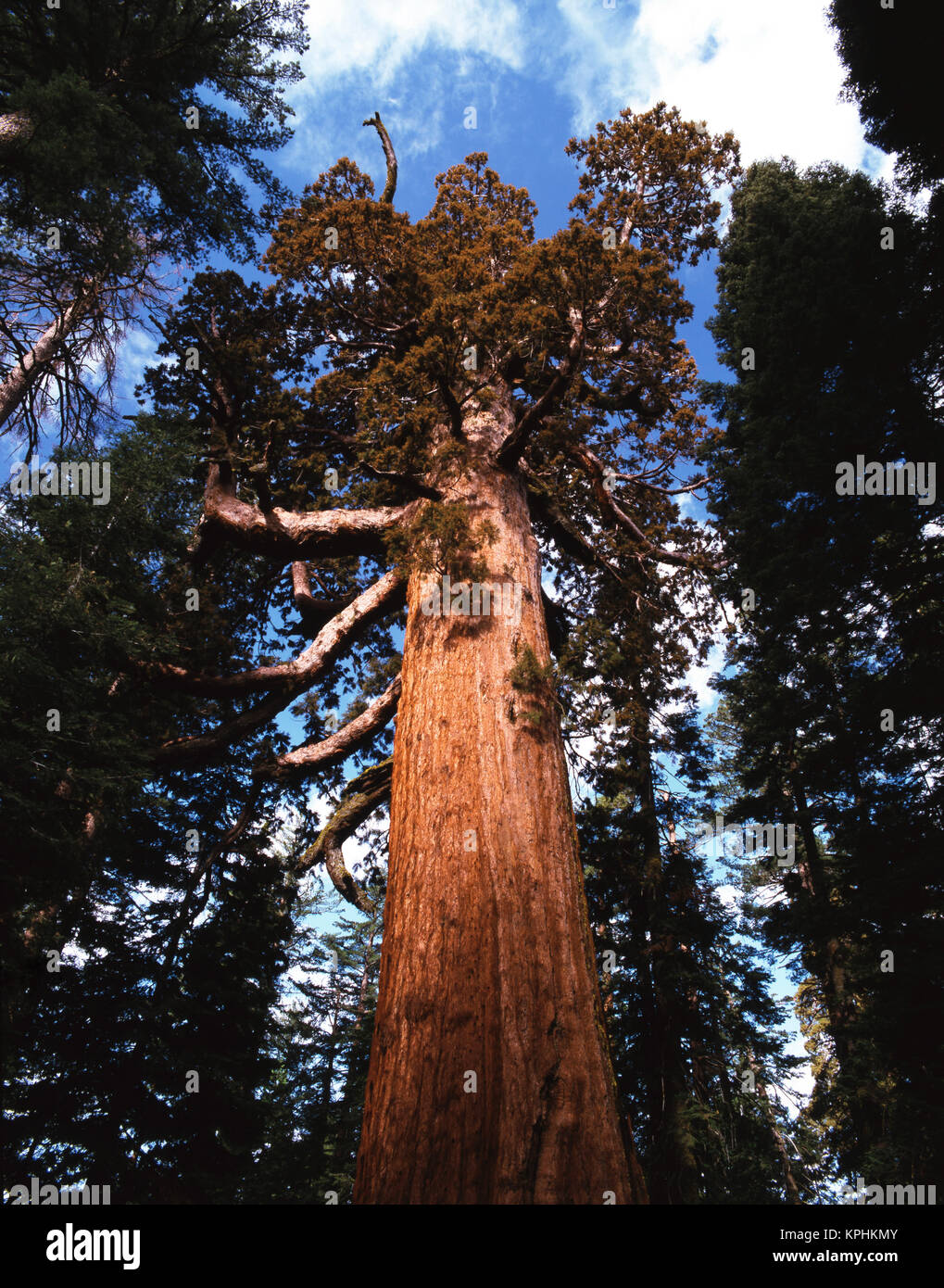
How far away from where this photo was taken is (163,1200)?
608 centimetres

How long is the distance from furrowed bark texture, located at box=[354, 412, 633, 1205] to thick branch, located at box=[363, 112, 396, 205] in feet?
23.1

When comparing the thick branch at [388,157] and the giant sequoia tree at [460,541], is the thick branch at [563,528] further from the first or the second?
the thick branch at [388,157]

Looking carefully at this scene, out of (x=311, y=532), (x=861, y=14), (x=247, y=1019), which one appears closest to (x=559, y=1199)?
(x=311, y=532)

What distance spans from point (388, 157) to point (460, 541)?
22.3ft

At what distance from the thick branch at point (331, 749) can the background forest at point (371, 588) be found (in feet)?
0.18

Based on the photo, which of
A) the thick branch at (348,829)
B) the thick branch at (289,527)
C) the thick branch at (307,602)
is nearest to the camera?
the thick branch at (348,829)

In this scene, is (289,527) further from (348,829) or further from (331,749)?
(348,829)

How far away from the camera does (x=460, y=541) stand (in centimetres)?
463

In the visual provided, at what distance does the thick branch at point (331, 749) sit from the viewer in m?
5.71

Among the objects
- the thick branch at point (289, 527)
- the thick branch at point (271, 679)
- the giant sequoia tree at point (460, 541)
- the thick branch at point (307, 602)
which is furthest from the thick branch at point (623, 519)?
the thick branch at point (307, 602)

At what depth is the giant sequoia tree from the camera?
2.60m

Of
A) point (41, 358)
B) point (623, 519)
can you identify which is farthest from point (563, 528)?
point (41, 358)

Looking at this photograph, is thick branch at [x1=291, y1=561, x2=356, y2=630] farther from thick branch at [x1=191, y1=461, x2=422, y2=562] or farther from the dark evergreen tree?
the dark evergreen tree
